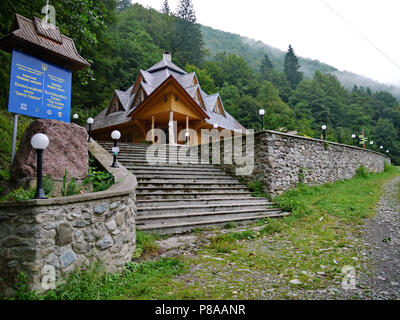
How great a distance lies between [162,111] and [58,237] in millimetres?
12694

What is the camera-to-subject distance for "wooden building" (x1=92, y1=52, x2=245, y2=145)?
14555mm

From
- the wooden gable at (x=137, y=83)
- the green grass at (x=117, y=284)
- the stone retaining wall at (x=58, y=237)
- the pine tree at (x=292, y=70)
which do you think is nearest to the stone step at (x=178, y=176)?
the stone retaining wall at (x=58, y=237)

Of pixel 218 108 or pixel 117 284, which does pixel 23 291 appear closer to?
pixel 117 284

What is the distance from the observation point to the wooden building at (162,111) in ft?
47.8

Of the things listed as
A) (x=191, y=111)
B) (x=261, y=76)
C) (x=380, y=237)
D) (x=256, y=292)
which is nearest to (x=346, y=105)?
(x=261, y=76)

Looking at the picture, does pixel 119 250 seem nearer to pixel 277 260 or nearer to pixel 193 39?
pixel 277 260

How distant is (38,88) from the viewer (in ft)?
12.3

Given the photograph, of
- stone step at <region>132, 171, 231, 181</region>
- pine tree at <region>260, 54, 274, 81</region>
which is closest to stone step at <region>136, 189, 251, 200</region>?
stone step at <region>132, 171, 231, 181</region>

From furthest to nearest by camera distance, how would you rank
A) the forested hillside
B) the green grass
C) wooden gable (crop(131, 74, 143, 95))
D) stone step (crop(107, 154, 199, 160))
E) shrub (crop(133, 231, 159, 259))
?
wooden gable (crop(131, 74, 143, 95)) → stone step (crop(107, 154, 199, 160)) → the forested hillside → shrub (crop(133, 231, 159, 259)) → the green grass

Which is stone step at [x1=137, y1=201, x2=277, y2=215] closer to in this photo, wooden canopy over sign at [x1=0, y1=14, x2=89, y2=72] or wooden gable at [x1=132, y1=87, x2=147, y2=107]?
wooden canopy over sign at [x1=0, y1=14, x2=89, y2=72]

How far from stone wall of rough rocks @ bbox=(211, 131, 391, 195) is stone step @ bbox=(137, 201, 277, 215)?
3.74 feet

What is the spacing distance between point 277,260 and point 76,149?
3.44 meters

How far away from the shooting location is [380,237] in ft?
14.7
